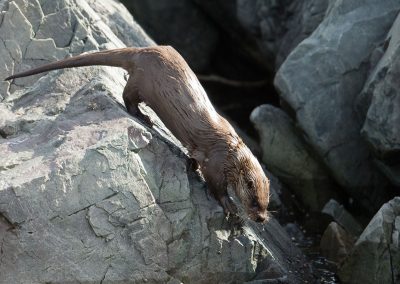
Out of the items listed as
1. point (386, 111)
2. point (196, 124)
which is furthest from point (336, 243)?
point (196, 124)

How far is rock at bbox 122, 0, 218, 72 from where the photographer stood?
33.4 feet

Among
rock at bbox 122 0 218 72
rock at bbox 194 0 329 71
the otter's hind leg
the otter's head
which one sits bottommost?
rock at bbox 122 0 218 72

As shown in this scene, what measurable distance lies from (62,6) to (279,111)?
210 cm

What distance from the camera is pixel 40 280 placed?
441cm

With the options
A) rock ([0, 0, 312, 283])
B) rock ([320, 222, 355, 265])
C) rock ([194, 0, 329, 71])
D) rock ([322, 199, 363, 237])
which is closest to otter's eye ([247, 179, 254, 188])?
rock ([0, 0, 312, 283])

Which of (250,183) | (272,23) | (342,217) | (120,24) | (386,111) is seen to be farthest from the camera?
(272,23)

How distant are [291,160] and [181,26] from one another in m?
3.64

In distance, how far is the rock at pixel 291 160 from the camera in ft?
23.1

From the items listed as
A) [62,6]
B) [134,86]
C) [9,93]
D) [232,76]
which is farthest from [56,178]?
[232,76]

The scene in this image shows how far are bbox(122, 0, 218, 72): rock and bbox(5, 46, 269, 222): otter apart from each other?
4.96 m

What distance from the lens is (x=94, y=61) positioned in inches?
209

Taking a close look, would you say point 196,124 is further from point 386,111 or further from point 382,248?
point 386,111

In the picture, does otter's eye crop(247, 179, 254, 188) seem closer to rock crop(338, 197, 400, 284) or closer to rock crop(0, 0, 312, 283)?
rock crop(0, 0, 312, 283)

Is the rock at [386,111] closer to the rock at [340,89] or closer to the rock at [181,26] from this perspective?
the rock at [340,89]
